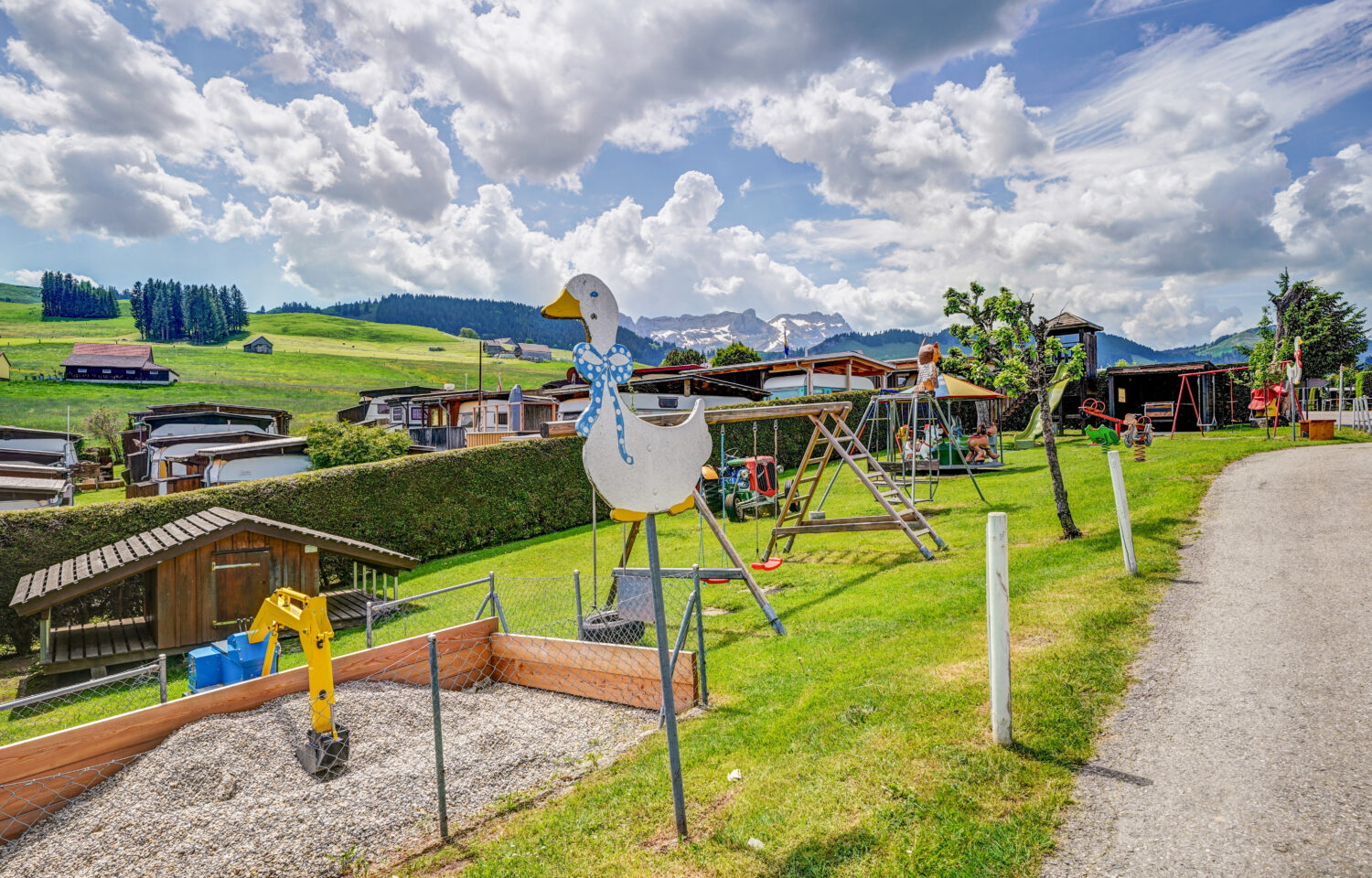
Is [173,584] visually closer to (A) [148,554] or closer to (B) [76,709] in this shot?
(A) [148,554]

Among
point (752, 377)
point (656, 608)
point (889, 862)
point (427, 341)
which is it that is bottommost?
point (889, 862)

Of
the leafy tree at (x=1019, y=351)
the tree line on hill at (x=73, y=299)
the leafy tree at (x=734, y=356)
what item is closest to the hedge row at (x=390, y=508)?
the leafy tree at (x=1019, y=351)

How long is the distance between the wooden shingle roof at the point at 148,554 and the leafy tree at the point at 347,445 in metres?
14.7

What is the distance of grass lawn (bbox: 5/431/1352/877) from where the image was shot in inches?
157

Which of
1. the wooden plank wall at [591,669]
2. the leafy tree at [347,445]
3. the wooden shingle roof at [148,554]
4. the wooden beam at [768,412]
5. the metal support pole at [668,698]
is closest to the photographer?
the metal support pole at [668,698]

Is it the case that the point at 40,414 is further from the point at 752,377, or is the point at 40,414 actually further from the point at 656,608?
the point at 656,608

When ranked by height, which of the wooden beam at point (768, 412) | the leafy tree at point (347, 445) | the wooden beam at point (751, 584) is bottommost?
the wooden beam at point (751, 584)

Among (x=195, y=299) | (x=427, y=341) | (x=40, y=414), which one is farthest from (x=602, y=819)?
(x=427, y=341)

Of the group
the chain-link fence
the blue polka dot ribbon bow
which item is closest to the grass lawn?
the chain-link fence

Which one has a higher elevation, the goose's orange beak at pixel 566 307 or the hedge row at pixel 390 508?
the goose's orange beak at pixel 566 307

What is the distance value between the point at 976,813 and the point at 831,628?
4.43 m

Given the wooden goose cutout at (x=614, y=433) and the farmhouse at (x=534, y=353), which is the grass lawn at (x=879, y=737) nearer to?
the wooden goose cutout at (x=614, y=433)

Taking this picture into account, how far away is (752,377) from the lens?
38.7 meters

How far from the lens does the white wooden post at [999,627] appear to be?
4.68 meters
